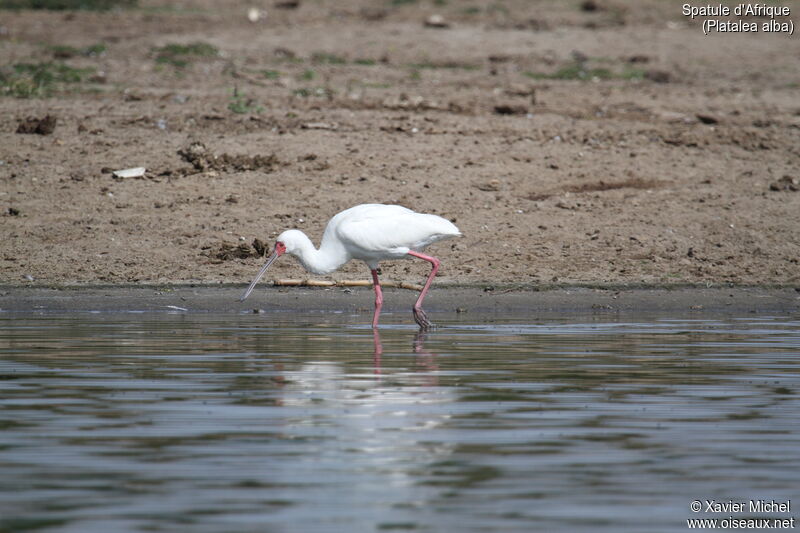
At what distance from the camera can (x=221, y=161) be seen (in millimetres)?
18688

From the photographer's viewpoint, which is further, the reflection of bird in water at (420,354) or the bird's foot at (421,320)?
the bird's foot at (421,320)

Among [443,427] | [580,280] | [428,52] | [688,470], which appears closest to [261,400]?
[443,427]

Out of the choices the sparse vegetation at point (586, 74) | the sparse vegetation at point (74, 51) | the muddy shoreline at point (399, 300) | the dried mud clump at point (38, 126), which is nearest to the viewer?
the muddy shoreline at point (399, 300)

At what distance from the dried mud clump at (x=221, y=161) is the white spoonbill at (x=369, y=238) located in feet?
14.3

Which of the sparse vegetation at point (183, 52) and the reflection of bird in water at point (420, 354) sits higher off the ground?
the sparse vegetation at point (183, 52)

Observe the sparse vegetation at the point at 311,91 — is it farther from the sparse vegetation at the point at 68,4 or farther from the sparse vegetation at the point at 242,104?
the sparse vegetation at the point at 68,4

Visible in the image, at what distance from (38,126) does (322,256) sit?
22.2 feet

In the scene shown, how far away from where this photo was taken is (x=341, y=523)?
17.5ft

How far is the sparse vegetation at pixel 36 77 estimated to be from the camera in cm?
2097

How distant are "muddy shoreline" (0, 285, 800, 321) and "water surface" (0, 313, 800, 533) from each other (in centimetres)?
270

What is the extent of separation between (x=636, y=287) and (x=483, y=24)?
12356 mm

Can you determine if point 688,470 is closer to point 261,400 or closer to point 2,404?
point 261,400

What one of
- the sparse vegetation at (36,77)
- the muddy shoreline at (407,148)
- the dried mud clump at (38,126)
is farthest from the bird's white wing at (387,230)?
the sparse vegetation at (36,77)

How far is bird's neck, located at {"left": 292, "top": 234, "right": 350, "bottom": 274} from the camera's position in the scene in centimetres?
1417
